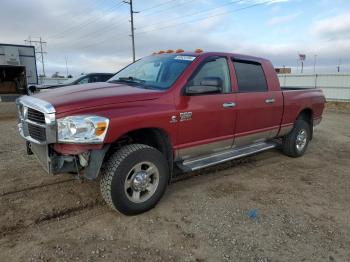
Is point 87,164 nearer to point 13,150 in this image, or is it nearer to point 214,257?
point 214,257

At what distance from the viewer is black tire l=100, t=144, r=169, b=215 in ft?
10.7

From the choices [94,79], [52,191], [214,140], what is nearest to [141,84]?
[214,140]

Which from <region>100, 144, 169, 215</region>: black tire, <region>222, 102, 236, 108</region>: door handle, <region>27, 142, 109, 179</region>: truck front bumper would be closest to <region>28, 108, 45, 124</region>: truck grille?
<region>27, 142, 109, 179</region>: truck front bumper

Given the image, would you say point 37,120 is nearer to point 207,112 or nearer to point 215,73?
point 207,112

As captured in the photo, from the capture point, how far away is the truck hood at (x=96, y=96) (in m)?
3.10

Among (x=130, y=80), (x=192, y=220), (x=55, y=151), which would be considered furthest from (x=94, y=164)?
(x=130, y=80)

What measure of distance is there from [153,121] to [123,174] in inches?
27.4

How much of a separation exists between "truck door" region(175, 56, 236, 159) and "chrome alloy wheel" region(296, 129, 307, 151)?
2252mm

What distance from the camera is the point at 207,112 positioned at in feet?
13.3

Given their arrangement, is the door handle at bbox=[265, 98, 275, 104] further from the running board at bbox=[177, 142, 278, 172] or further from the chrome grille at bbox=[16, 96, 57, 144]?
the chrome grille at bbox=[16, 96, 57, 144]

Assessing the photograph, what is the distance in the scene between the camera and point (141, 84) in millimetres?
4082

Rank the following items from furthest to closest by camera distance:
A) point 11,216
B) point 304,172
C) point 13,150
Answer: point 13,150 < point 304,172 < point 11,216

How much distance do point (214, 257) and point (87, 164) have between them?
5.15 ft

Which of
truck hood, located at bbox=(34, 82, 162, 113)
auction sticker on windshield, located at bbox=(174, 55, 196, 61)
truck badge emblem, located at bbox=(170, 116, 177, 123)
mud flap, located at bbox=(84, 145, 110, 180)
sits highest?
auction sticker on windshield, located at bbox=(174, 55, 196, 61)
